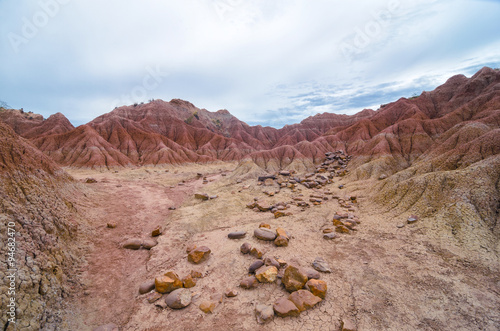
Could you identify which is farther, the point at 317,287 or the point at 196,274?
the point at 196,274

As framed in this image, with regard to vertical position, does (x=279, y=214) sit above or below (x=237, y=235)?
below

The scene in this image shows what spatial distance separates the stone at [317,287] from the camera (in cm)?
468

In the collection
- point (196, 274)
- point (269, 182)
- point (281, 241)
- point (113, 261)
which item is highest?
point (269, 182)

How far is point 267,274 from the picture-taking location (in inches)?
214

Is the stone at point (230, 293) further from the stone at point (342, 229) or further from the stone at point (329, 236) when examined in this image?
the stone at point (342, 229)

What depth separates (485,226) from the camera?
6.73m

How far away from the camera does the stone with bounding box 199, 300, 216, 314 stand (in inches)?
179

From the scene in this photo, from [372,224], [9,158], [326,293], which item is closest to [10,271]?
[9,158]

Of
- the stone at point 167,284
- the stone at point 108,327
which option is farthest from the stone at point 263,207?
the stone at point 108,327

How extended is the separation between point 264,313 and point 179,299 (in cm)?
222

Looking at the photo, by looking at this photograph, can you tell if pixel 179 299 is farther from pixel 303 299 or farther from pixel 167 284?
pixel 303 299

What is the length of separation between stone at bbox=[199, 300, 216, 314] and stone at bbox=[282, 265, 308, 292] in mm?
1985

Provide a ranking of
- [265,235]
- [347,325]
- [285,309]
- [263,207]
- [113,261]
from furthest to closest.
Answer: [263,207] → [265,235] → [113,261] → [285,309] → [347,325]

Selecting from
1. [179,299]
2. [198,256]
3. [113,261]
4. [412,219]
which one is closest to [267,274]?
[179,299]
